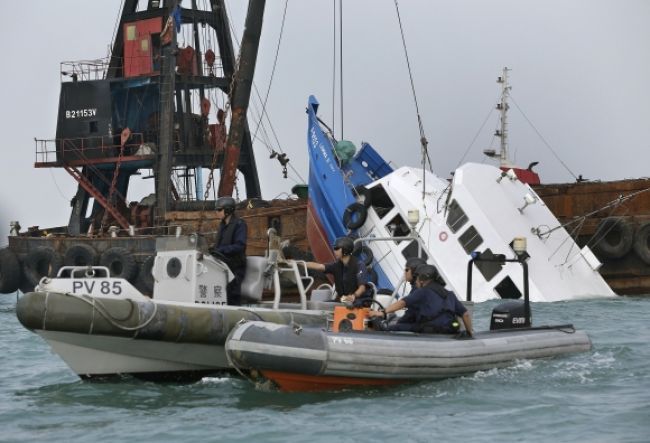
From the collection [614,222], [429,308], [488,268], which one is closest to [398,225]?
[488,268]

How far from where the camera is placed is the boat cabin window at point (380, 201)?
99.2 ft

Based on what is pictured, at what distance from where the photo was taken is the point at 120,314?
15.2 meters

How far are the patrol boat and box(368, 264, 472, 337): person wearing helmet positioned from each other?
191 mm

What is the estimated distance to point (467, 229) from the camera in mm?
28500

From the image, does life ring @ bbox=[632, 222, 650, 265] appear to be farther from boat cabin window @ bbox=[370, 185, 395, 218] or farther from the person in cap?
the person in cap

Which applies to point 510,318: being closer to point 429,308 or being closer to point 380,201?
point 429,308

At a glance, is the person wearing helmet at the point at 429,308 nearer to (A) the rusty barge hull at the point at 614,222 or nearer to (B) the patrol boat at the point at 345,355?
(B) the patrol boat at the point at 345,355

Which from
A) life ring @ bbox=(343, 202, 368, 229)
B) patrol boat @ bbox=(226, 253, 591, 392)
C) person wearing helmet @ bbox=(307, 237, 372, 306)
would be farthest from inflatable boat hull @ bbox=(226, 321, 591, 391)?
life ring @ bbox=(343, 202, 368, 229)

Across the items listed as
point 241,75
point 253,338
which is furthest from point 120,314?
point 241,75

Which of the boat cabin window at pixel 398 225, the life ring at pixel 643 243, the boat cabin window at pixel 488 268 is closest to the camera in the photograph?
the boat cabin window at pixel 488 268

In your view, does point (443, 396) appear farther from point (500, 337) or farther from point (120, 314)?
point (120, 314)

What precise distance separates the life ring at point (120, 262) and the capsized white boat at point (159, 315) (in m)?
18.4

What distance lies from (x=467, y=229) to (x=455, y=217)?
443 millimetres

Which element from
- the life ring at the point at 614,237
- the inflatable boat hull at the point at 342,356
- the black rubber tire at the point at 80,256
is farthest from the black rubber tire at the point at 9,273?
the inflatable boat hull at the point at 342,356
